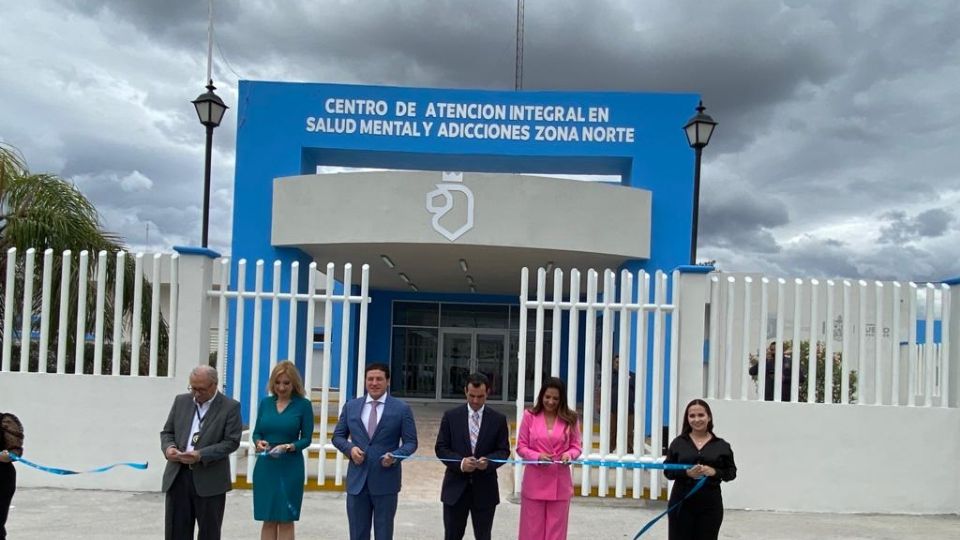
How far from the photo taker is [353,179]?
12.2m

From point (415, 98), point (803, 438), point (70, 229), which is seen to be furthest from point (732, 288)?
point (415, 98)

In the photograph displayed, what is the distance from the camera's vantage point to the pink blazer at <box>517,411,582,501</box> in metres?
5.19

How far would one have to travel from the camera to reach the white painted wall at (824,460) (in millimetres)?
7781

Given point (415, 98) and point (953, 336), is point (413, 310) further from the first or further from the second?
point (953, 336)

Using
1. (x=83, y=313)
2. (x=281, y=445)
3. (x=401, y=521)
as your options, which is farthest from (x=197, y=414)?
(x=83, y=313)

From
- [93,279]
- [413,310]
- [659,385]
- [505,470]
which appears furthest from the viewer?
[413,310]

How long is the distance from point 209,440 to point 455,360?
15.4 metres

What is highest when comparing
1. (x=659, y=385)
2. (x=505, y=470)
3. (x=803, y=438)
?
(x=659, y=385)

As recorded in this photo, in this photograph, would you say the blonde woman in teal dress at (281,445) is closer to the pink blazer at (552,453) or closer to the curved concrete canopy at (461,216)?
the pink blazer at (552,453)

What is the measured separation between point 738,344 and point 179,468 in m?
5.75

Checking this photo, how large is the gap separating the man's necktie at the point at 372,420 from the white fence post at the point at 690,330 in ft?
11.7

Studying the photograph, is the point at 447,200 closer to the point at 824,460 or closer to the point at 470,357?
the point at 824,460

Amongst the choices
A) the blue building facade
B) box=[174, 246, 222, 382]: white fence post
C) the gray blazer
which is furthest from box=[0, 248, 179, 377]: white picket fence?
the blue building facade

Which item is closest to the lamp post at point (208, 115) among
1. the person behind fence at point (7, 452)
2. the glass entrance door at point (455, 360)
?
the person behind fence at point (7, 452)
